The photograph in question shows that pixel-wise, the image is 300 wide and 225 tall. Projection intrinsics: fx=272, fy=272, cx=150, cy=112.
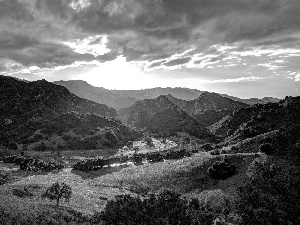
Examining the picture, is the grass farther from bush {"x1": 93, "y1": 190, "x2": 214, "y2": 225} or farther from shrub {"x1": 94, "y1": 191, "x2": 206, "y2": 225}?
shrub {"x1": 94, "y1": 191, "x2": 206, "y2": 225}

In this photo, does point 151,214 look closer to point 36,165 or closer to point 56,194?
point 56,194

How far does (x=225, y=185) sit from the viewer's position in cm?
6844

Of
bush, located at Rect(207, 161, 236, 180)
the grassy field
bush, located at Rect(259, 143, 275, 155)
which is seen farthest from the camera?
bush, located at Rect(259, 143, 275, 155)

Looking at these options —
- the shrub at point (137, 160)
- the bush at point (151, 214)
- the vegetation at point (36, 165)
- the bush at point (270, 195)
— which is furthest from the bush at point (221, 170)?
the vegetation at point (36, 165)

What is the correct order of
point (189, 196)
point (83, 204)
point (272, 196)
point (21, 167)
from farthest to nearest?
point (21, 167) < point (189, 196) < point (83, 204) < point (272, 196)

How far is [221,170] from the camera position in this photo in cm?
7400

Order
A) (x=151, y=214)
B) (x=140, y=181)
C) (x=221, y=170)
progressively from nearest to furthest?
(x=151, y=214) < (x=221, y=170) < (x=140, y=181)

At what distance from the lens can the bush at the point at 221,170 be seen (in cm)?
7303

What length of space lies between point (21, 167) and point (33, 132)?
82348mm

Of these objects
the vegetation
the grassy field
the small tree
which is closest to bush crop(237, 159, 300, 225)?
the grassy field

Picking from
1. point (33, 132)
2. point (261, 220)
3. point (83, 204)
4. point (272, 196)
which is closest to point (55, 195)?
point (83, 204)

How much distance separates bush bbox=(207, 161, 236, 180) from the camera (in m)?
73.0

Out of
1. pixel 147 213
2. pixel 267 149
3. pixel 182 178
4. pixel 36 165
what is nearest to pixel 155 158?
pixel 182 178

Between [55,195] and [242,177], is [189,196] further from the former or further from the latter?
[55,195]
